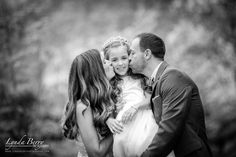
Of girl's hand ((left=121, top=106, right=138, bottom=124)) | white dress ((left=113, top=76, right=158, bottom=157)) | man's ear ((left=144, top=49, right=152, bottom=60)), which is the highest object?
man's ear ((left=144, top=49, right=152, bottom=60))

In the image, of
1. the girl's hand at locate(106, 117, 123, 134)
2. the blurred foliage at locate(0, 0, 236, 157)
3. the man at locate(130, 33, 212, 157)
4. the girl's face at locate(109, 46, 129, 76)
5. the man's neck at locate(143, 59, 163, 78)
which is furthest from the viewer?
the blurred foliage at locate(0, 0, 236, 157)

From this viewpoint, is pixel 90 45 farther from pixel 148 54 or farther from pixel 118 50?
pixel 148 54

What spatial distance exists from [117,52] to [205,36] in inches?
188

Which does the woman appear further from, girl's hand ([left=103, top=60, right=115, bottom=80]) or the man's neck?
the man's neck

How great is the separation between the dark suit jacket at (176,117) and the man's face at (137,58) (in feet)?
1.46

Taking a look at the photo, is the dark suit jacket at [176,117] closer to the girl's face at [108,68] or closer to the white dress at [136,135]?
the white dress at [136,135]

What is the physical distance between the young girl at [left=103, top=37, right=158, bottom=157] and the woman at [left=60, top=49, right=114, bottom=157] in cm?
11

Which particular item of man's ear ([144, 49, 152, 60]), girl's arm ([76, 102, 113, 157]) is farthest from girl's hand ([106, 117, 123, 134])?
man's ear ([144, 49, 152, 60])

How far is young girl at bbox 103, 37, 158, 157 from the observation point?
251 centimetres

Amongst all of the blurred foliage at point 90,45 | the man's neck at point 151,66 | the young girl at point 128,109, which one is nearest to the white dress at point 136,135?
the young girl at point 128,109

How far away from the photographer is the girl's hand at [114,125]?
2.63m

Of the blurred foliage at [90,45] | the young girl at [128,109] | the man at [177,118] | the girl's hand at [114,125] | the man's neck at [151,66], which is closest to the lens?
the man at [177,118]

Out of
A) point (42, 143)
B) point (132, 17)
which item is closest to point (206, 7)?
point (132, 17)

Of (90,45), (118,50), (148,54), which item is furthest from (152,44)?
(90,45)
